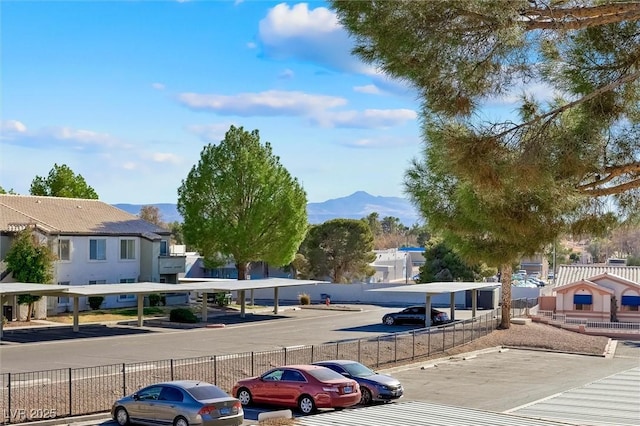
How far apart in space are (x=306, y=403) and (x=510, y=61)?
1305cm

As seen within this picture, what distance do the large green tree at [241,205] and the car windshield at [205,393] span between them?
139 feet

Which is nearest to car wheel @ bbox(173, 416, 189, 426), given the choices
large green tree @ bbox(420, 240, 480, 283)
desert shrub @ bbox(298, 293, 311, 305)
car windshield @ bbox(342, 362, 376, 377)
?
car windshield @ bbox(342, 362, 376, 377)

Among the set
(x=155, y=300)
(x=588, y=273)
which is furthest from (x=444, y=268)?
(x=155, y=300)

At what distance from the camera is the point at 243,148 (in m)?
64.9

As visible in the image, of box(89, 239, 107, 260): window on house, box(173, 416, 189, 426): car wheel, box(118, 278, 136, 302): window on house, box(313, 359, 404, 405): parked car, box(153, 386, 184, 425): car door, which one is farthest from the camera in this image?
box(118, 278, 136, 302): window on house

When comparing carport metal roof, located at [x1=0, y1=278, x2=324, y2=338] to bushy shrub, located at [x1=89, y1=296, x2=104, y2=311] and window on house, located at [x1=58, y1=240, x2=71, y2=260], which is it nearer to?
bushy shrub, located at [x1=89, y1=296, x2=104, y2=311]

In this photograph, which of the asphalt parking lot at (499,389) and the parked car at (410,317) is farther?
the parked car at (410,317)

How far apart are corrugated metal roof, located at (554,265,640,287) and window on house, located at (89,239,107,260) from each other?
31.9 m

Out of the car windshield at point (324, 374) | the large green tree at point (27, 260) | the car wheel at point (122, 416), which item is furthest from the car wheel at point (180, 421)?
the large green tree at point (27, 260)

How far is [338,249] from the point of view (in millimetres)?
87188

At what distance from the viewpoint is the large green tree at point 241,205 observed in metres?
64.4

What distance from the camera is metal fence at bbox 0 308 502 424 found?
76.3 feet

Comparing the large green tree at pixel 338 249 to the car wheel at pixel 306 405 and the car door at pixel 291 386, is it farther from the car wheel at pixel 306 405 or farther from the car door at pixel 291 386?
the car wheel at pixel 306 405

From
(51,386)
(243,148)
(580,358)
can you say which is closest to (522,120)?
(51,386)
